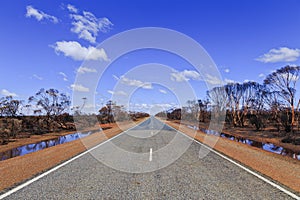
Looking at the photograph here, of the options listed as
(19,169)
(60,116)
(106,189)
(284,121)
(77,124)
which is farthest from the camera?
(77,124)

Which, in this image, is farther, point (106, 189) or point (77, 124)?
point (77, 124)

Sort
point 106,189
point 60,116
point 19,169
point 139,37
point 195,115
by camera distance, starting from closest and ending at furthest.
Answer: point 106,189
point 19,169
point 139,37
point 60,116
point 195,115

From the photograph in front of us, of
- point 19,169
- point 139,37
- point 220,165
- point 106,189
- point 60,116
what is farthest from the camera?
point 60,116

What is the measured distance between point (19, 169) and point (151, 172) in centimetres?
431

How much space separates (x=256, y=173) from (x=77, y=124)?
36118 mm

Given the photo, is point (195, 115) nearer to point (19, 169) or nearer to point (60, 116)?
point (60, 116)

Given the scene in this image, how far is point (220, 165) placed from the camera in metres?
8.87

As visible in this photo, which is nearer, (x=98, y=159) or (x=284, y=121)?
(x=98, y=159)

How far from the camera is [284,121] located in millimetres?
31984

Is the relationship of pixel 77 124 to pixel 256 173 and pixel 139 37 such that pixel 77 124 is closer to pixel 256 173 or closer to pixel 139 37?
pixel 139 37

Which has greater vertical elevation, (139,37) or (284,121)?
(139,37)

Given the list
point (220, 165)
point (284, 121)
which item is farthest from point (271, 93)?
point (220, 165)

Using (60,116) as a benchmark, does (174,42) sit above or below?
above

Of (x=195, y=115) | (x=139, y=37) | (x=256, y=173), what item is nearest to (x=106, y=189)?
(x=256, y=173)
